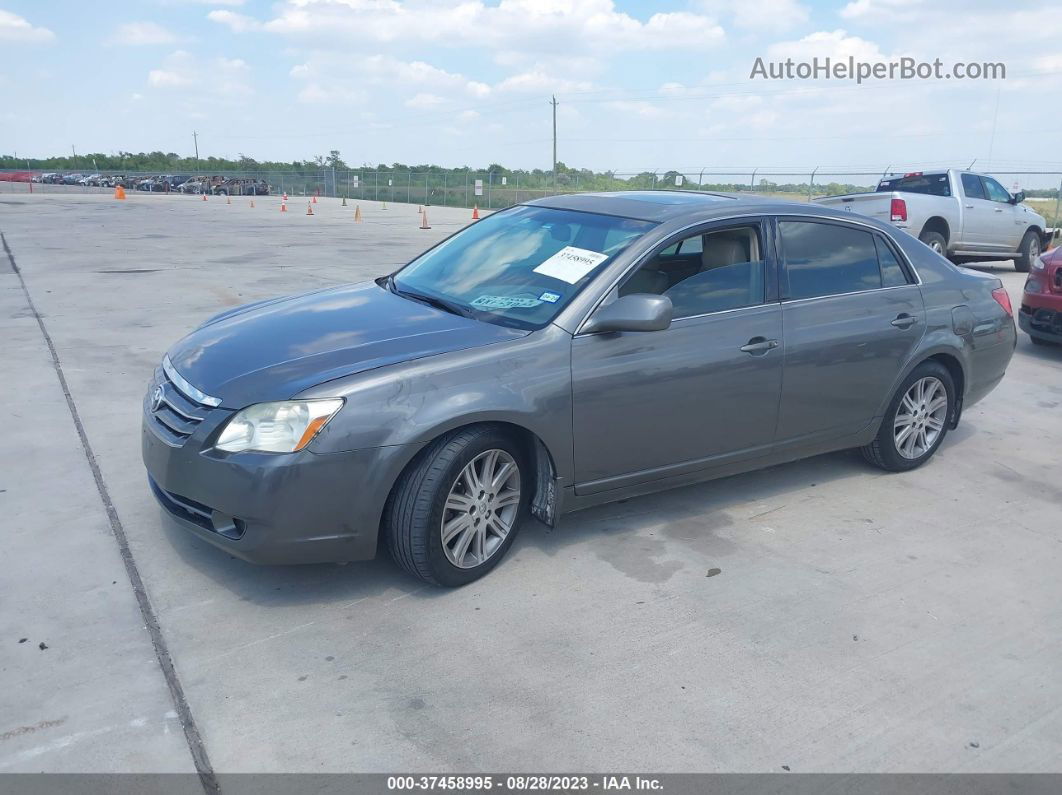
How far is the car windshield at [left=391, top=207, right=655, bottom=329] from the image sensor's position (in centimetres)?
441

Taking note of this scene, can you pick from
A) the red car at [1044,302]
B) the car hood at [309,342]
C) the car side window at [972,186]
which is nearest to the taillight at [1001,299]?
the red car at [1044,302]

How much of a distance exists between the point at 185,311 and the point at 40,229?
13295mm

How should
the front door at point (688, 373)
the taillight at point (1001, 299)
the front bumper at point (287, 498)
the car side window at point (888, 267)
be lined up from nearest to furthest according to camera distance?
the front bumper at point (287, 498) → the front door at point (688, 373) → the car side window at point (888, 267) → the taillight at point (1001, 299)

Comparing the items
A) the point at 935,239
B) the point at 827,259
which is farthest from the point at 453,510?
the point at 935,239

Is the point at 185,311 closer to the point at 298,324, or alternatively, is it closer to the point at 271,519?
the point at 298,324

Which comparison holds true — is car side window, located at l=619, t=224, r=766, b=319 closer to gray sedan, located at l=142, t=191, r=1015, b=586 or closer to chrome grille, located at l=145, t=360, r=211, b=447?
gray sedan, located at l=142, t=191, r=1015, b=586

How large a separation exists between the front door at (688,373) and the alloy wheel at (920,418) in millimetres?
1194

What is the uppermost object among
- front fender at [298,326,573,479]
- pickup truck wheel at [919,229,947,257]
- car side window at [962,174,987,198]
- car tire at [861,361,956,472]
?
car side window at [962,174,987,198]

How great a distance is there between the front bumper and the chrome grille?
2.7 inches

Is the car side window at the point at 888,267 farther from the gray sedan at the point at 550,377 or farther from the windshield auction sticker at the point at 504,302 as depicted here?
the windshield auction sticker at the point at 504,302

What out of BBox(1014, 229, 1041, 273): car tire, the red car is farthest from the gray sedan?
BBox(1014, 229, 1041, 273): car tire

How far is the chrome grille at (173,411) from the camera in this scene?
150 inches

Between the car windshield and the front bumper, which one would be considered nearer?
the front bumper

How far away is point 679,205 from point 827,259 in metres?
0.97
